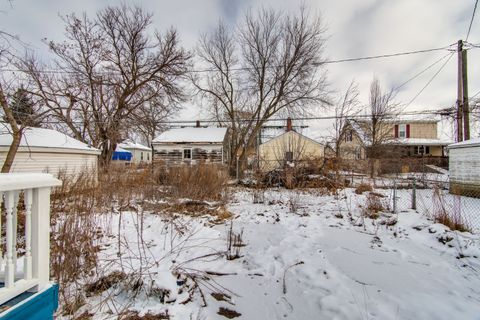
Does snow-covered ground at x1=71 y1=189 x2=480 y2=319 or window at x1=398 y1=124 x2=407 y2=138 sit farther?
window at x1=398 y1=124 x2=407 y2=138

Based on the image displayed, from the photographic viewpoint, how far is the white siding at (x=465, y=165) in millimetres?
8430

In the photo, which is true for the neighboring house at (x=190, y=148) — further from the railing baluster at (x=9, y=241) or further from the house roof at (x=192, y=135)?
the railing baluster at (x=9, y=241)

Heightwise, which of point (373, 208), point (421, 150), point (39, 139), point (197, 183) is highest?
point (421, 150)

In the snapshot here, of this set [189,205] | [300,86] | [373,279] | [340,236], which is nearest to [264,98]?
[300,86]

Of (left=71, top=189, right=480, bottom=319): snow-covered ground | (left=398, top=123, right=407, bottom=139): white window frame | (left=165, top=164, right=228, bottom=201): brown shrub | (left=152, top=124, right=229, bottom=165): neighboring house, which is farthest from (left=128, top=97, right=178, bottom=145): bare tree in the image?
(left=398, top=123, right=407, bottom=139): white window frame

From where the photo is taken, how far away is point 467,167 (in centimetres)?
879

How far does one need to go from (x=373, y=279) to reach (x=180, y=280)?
2.54 meters

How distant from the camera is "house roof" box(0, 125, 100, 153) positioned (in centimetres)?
902

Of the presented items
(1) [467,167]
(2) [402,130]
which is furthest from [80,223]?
(2) [402,130]

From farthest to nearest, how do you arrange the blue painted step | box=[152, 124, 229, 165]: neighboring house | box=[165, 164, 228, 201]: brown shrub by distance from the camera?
box=[152, 124, 229, 165]: neighboring house < box=[165, 164, 228, 201]: brown shrub < the blue painted step

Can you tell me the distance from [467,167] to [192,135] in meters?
17.9

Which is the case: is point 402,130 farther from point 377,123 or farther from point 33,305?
point 33,305

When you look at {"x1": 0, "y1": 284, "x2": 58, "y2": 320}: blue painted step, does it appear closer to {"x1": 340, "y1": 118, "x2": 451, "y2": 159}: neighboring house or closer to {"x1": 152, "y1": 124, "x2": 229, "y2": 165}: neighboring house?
{"x1": 152, "y1": 124, "x2": 229, "y2": 165}: neighboring house

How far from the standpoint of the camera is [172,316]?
2354 mm
